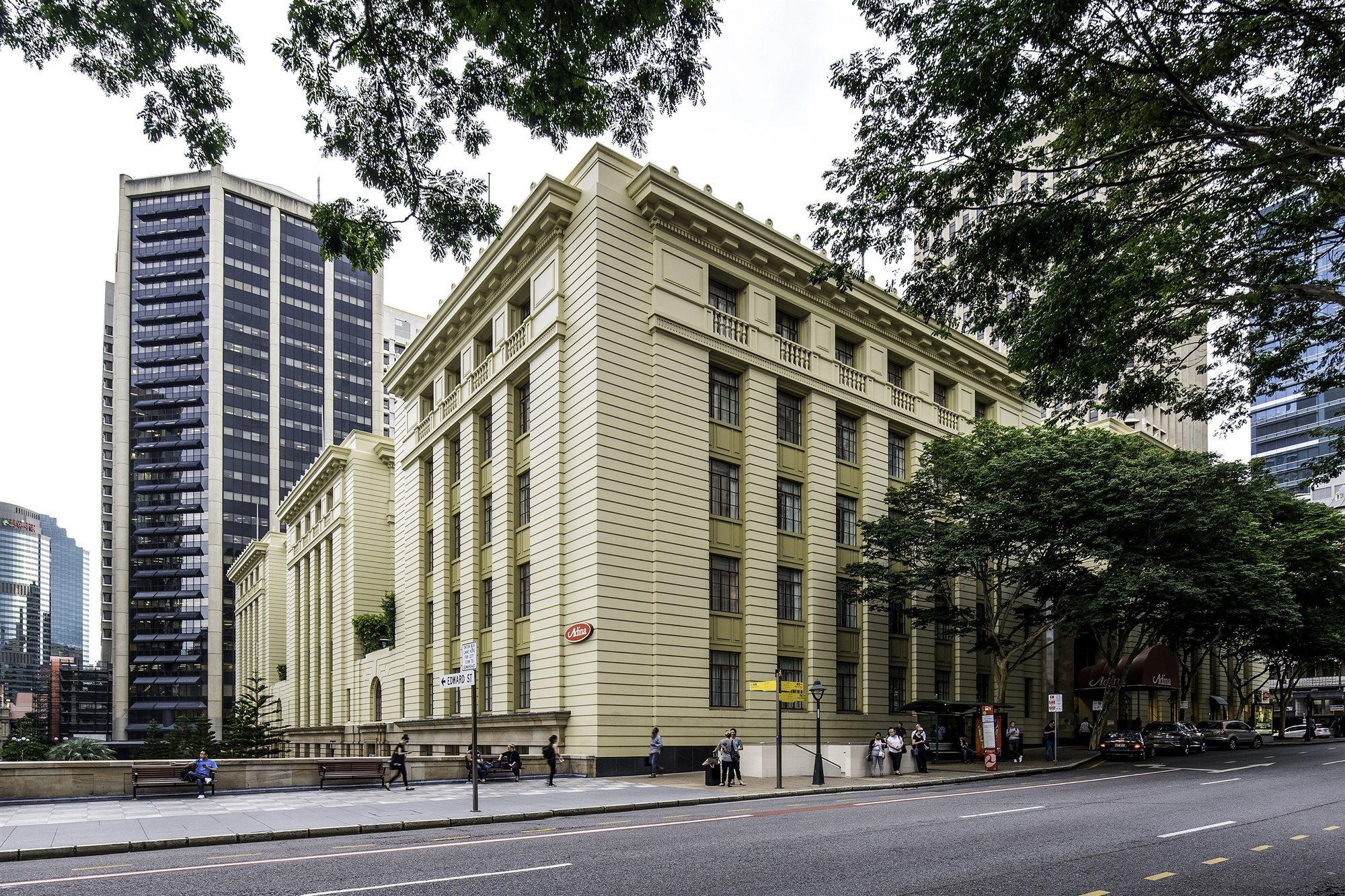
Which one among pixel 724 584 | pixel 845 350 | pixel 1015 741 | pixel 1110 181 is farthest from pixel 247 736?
pixel 1110 181

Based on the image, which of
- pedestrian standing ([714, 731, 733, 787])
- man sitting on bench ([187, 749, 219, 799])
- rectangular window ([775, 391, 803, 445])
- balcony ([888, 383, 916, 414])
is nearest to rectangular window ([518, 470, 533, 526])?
rectangular window ([775, 391, 803, 445])

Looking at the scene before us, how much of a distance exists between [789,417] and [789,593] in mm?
6596

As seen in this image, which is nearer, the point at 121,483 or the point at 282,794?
the point at 282,794

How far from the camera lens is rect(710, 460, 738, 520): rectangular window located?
32438mm

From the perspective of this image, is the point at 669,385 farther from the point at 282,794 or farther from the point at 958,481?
the point at 282,794

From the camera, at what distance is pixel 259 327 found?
12412 cm

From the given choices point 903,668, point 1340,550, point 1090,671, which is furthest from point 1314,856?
point 1090,671

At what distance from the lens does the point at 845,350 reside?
38.7m

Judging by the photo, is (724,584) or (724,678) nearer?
(724,678)

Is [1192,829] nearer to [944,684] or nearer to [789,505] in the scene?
[789,505]

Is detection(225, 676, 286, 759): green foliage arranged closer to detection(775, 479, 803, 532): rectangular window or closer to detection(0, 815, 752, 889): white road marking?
detection(775, 479, 803, 532): rectangular window

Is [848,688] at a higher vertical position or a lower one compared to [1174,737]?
higher

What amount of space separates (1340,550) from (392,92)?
158 feet

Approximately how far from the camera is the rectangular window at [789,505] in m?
34.1
